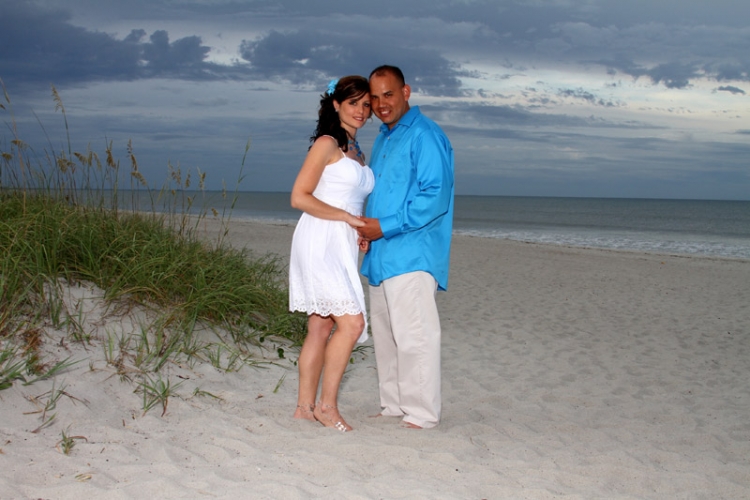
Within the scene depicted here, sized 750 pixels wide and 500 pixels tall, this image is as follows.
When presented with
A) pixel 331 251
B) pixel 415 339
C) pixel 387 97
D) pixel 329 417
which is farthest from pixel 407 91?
pixel 329 417

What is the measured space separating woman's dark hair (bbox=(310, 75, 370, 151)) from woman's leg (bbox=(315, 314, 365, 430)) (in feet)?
3.06

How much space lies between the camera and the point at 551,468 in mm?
3398

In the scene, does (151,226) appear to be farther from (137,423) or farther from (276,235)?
(276,235)

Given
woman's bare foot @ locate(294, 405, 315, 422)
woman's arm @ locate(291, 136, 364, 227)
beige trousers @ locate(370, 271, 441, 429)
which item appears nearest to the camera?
woman's arm @ locate(291, 136, 364, 227)

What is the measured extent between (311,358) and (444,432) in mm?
881

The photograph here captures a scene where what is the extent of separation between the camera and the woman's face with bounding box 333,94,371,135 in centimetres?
350

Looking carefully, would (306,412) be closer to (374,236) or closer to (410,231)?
(374,236)

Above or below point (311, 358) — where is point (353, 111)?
above

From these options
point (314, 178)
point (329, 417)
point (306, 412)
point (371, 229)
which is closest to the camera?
point (314, 178)

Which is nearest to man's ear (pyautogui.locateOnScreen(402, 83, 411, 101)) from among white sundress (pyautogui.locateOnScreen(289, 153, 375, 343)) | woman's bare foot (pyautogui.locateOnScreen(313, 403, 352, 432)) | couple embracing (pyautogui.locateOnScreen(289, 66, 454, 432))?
couple embracing (pyautogui.locateOnScreen(289, 66, 454, 432))

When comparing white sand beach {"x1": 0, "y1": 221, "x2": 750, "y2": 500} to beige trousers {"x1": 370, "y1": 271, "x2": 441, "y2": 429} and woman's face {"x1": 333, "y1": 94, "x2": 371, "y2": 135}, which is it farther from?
woman's face {"x1": 333, "y1": 94, "x2": 371, "y2": 135}

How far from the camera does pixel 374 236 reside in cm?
361

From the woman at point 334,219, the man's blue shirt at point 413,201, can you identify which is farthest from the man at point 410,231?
the woman at point 334,219

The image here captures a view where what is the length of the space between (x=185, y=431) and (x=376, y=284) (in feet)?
4.32
